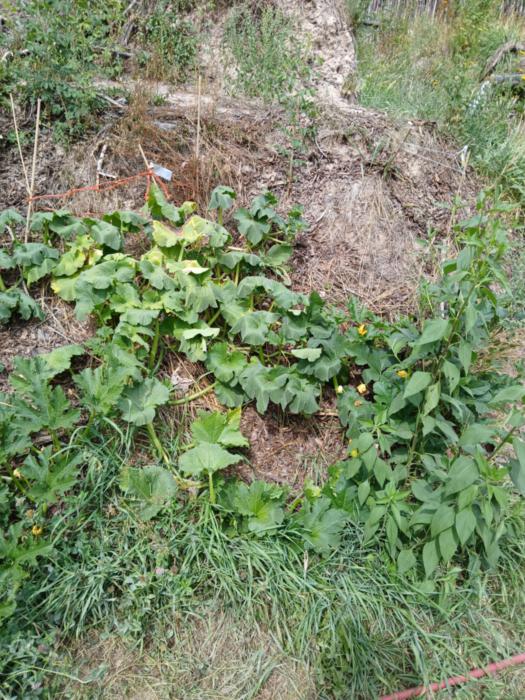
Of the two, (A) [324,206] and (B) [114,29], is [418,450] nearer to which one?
(A) [324,206]

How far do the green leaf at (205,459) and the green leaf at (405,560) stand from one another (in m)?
0.84

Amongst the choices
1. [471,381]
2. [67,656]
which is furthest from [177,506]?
[471,381]

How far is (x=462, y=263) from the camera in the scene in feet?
7.32

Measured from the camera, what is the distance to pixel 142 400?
2.58m

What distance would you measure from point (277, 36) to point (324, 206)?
1986 mm

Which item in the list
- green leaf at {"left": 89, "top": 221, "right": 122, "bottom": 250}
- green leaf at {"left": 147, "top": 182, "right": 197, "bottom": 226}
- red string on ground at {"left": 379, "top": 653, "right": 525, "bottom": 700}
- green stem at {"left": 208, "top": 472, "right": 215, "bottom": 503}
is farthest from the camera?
green leaf at {"left": 147, "top": 182, "right": 197, "bottom": 226}

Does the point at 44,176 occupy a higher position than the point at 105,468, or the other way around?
the point at 44,176

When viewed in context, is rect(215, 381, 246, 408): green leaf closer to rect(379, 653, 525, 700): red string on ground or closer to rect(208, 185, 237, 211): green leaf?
rect(208, 185, 237, 211): green leaf

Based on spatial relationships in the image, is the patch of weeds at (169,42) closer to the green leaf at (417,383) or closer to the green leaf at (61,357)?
the green leaf at (61,357)

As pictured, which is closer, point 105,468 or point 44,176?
point 105,468

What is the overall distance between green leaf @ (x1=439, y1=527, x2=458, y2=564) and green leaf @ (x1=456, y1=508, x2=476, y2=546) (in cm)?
6

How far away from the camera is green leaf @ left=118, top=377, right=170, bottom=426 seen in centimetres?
251

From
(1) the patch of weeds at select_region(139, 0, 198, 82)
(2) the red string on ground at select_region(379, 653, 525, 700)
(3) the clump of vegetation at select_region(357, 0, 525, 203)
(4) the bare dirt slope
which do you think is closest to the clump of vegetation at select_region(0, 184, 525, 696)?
(2) the red string on ground at select_region(379, 653, 525, 700)

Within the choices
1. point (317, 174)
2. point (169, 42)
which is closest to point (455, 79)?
point (317, 174)
